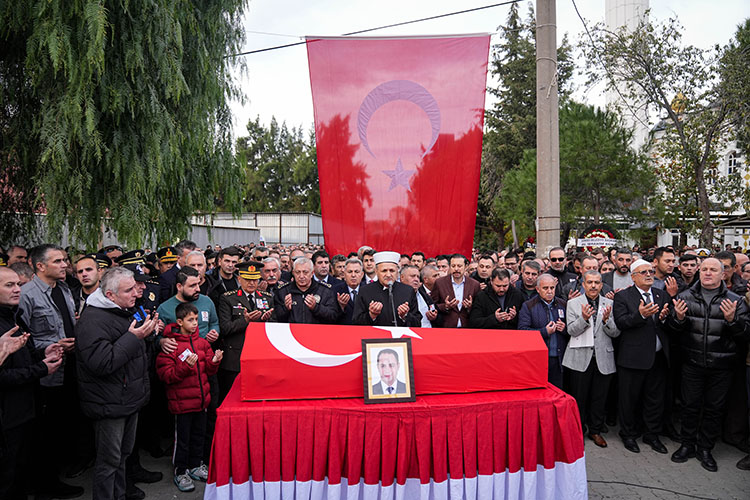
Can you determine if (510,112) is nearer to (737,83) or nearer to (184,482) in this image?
(737,83)

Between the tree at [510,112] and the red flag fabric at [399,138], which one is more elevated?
the tree at [510,112]

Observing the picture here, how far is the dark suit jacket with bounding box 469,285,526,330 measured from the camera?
5.28 meters

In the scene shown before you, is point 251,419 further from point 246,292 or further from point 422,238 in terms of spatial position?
point 422,238

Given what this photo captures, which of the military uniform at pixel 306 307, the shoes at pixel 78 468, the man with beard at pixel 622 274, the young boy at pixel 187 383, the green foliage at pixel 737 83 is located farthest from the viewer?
the green foliage at pixel 737 83

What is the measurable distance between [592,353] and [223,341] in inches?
151

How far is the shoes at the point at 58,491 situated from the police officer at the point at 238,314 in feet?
4.69

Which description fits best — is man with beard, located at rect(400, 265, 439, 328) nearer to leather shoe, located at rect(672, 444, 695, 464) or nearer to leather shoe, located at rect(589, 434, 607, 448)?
leather shoe, located at rect(589, 434, 607, 448)

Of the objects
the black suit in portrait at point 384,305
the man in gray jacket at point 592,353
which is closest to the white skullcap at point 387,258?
the black suit in portrait at point 384,305

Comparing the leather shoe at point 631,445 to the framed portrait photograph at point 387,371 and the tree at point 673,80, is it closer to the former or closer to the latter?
the framed portrait photograph at point 387,371

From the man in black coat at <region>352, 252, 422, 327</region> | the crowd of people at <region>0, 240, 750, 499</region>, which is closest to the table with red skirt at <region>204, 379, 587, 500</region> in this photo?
the crowd of people at <region>0, 240, 750, 499</region>

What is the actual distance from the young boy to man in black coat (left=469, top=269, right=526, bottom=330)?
110 inches

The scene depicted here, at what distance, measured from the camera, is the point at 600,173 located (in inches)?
662

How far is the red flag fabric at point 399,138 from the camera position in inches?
304

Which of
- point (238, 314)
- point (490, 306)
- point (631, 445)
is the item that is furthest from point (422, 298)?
point (631, 445)
